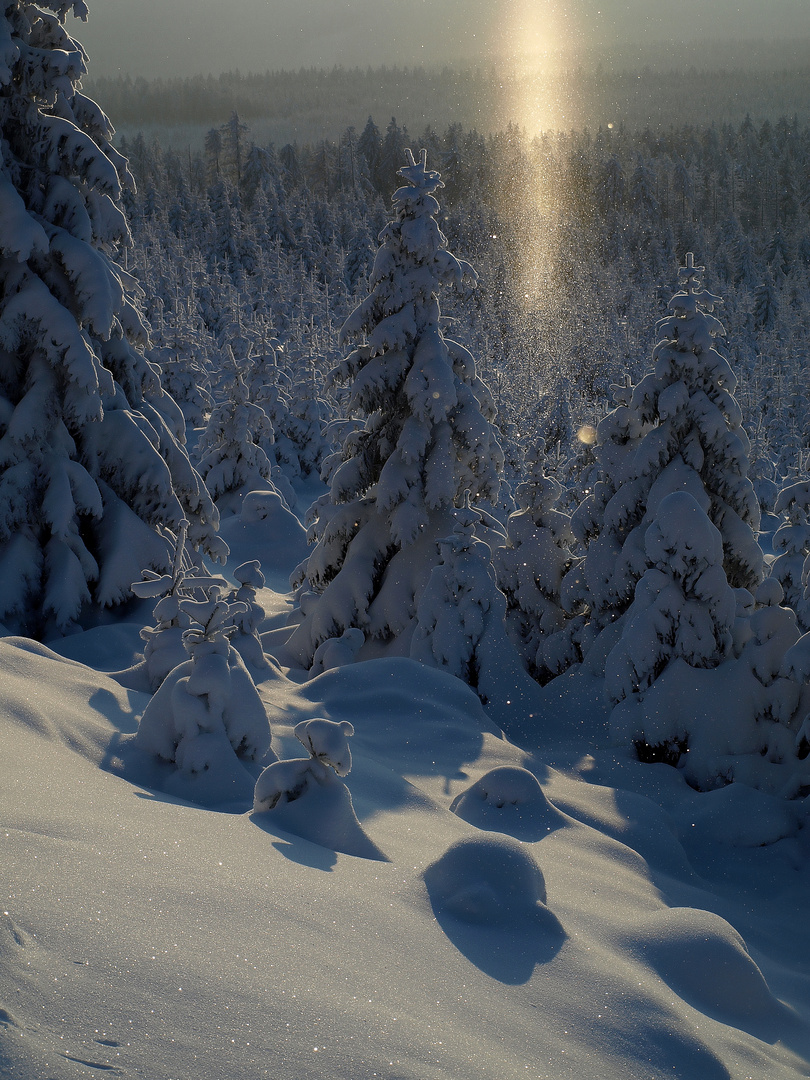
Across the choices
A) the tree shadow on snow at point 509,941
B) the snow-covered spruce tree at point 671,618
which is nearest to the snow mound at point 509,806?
the tree shadow on snow at point 509,941

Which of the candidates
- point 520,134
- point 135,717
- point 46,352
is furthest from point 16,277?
point 520,134

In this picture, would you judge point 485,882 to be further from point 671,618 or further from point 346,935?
point 671,618

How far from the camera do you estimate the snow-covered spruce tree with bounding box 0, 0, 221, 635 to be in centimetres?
1052

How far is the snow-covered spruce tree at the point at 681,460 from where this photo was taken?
11609 millimetres

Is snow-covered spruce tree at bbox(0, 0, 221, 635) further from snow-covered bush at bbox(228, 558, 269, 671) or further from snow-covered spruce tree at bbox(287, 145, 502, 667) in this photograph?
snow-covered spruce tree at bbox(287, 145, 502, 667)

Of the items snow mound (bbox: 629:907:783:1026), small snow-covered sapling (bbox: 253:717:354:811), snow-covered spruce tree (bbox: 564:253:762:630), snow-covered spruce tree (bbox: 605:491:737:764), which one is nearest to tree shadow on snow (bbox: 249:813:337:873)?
small snow-covered sapling (bbox: 253:717:354:811)

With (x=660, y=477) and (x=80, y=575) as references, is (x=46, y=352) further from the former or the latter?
(x=660, y=477)

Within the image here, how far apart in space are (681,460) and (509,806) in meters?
7.03

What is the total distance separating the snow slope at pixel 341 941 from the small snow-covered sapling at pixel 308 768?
0.16m

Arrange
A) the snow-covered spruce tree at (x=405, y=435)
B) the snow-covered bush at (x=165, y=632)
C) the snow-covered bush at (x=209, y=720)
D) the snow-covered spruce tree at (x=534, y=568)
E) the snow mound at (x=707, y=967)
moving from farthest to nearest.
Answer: the snow-covered spruce tree at (x=534, y=568) → the snow-covered spruce tree at (x=405, y=435) → the snow-covered bush at (x=165, y=632) → the snow-covered bush at (x=209, y=720) → the snow mound at (x=707, y=967)

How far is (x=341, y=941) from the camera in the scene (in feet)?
9.74

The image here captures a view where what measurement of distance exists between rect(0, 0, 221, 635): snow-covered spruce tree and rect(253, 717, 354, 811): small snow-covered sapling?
22.2 ft

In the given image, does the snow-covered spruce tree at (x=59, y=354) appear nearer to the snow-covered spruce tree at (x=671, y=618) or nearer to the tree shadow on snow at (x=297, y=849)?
the snow-covered spruce tree at (x=671, y=618)

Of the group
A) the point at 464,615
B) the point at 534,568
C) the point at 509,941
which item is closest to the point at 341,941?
the point at 509,941
